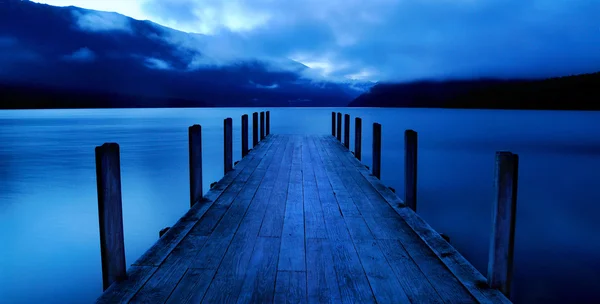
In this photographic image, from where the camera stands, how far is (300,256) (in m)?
3.24

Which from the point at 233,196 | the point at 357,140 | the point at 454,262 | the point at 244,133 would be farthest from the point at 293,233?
the point at 357,140

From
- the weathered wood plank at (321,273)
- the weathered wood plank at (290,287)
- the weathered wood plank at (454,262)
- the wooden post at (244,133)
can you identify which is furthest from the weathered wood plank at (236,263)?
the wooden post at (244,133)

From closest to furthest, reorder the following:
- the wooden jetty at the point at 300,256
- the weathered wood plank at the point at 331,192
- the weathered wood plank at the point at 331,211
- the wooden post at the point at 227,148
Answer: the wooden jetty at the point at 300,256
the weathered wood plank at the point at 331,211
the weathered wood plank at the point at 331,192
the wooden post at the point at 227,148

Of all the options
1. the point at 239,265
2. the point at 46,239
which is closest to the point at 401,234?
the point at 239,265

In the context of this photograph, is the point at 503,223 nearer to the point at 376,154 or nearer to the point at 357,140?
the point at 376,154

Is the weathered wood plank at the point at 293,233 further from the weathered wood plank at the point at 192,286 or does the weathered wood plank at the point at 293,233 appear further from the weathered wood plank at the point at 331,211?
the weathered wood plank at the point at 192,286

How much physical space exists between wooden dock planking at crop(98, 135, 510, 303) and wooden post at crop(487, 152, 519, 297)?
0.41 ft

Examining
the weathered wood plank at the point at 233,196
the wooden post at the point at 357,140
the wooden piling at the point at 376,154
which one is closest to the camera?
the weathered wood plank at the point at 233,196

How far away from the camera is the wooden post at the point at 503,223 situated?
2.68 metres

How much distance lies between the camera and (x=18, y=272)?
6.02 m

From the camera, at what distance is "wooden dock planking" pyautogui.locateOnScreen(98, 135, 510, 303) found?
261 centimetres

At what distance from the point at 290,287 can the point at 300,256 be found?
0.54 metres

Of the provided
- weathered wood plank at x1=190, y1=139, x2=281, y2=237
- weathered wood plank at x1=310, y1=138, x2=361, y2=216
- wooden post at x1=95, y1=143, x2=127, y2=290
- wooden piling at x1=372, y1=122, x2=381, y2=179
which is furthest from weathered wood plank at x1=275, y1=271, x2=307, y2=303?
wooden piling at x1=372, y1=122, x2=381, y2=179

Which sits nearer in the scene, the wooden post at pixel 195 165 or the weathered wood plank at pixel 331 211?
the weathered wood plank at pixel 331 211
